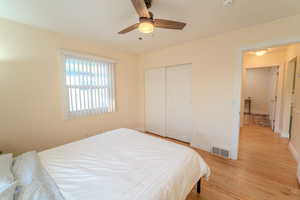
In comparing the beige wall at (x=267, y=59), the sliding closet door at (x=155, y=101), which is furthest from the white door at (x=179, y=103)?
the beige wall at (x=267, y=59)

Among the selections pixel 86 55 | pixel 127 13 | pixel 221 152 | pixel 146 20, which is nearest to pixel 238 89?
pixel 221 152

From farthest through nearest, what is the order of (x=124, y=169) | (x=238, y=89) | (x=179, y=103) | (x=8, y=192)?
(x=179, y=103) → (x=238, y=89) → (x=124, y=169) → (x=8, y=192)

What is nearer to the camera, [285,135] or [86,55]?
[86,55]

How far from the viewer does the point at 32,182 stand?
0.95m

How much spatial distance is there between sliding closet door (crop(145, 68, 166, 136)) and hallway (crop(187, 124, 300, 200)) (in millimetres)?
1430

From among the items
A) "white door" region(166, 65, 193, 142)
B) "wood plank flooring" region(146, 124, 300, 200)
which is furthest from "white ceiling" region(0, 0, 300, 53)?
"wood plank flooring" region(146, 124, 300, 200)

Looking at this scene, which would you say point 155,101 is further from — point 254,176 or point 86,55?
point 254,176

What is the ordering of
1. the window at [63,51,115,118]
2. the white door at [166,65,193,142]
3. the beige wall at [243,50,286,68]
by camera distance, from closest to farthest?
the window at [63,51,115,118] → the white door at [166,65,193,142] → the beige wall at [243,50,286,68]

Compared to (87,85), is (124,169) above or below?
below

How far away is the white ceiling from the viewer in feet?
5.30

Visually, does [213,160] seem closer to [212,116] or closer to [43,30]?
[212,116]

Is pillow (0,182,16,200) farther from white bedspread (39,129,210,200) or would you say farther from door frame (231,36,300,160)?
door frame (231,36,300,160)

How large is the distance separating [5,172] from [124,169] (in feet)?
3.02

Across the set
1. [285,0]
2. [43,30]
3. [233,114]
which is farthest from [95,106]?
[285,0]
